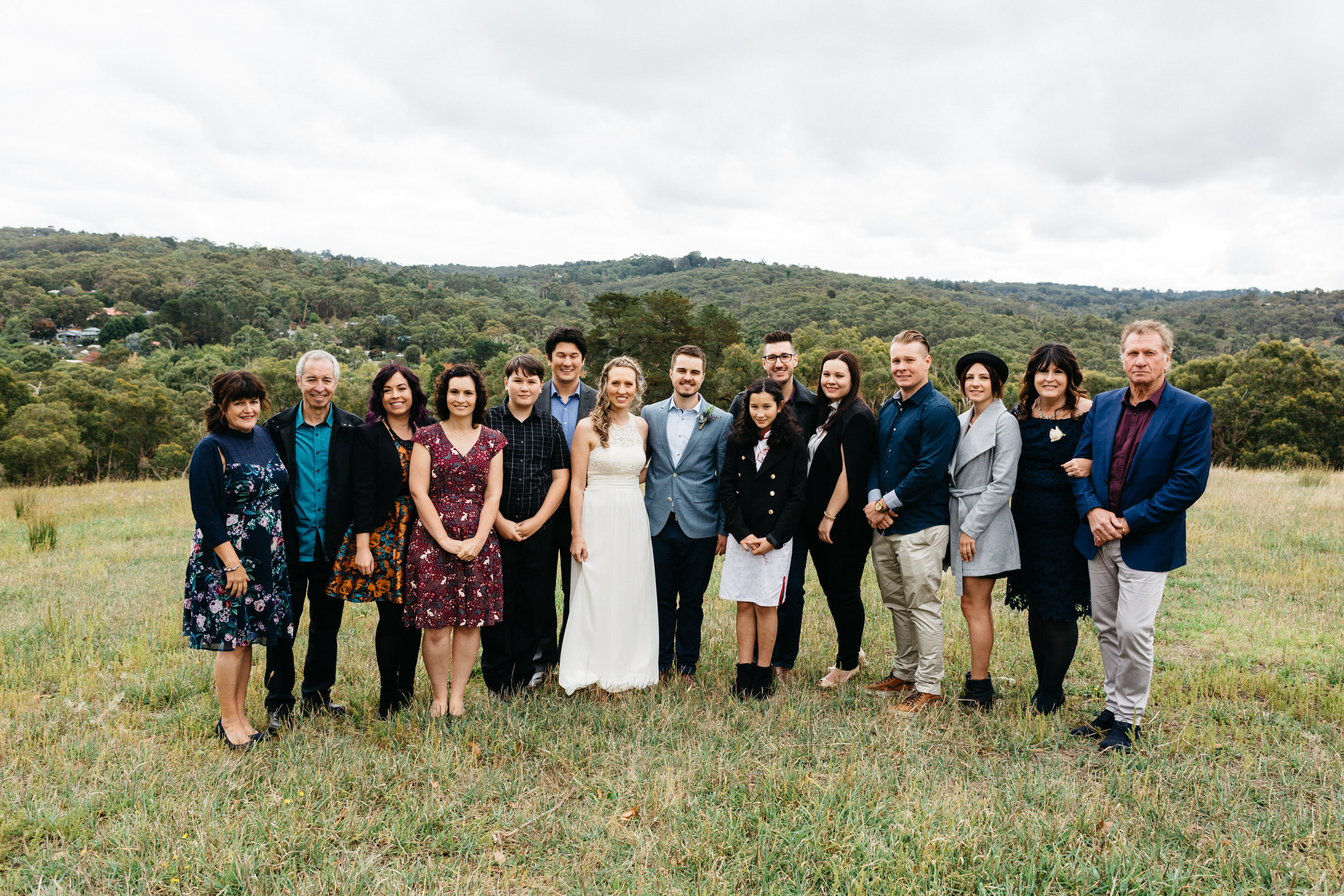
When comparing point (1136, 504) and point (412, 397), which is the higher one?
point (412, 397)

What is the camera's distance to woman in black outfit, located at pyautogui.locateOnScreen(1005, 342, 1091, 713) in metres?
4.64

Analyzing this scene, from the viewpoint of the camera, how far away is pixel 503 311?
10188cm

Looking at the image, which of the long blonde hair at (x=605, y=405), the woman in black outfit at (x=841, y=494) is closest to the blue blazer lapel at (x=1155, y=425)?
the woman in black outfit at (x=841, y=494)

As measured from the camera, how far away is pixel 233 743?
4262mm

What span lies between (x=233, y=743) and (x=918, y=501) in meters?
4.72

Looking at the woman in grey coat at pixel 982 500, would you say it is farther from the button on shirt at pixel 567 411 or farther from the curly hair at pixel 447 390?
the curly hair at pixel 447 390

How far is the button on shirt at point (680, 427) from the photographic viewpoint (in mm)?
5312

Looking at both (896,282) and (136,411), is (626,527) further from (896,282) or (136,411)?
(896,282)

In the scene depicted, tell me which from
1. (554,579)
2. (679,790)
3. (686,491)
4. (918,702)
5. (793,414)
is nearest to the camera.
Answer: (679,790)

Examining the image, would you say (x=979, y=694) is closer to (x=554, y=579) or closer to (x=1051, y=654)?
(x=1051, y=654)

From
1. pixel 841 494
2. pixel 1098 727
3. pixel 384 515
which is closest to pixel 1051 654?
pixel 1098 727

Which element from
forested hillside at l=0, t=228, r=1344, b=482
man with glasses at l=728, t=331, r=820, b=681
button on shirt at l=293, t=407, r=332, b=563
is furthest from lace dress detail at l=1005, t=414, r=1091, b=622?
forested hillside at l=0, t=228, r=1344, b=482

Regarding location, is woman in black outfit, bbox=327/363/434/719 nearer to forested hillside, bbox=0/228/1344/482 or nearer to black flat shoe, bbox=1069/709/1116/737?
black flat shoe, bbox=1069/709/1116/737

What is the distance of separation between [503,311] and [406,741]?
10267cm
